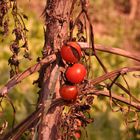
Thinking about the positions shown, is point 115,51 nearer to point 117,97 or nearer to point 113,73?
point 113,73

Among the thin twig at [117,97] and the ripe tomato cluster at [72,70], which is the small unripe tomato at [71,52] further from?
the thin twig at [117,97]

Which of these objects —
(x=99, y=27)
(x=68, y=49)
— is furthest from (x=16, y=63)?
(x=99, y=27)

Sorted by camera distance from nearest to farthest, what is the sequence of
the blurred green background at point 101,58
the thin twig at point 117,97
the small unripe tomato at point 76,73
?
1. the small unripe tomato at point 76,73
2. the thin twig at point 117,97
3. the blurred green background at point 101,58

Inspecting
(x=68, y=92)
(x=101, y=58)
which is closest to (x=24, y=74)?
(x=68, y=92)

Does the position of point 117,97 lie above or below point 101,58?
below

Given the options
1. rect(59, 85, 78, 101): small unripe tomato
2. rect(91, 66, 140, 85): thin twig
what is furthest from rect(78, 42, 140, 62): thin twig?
rect(59, 85, 78, 101): small unripe tomato

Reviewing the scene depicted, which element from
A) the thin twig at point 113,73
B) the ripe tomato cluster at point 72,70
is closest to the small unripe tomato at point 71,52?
the ripe tomato cluster at point 72,70
